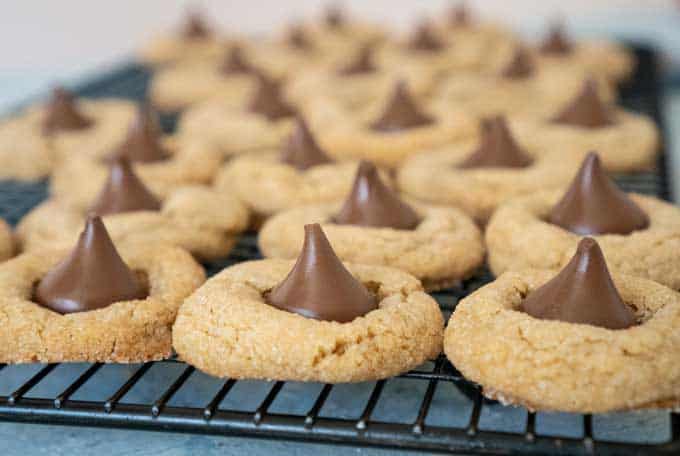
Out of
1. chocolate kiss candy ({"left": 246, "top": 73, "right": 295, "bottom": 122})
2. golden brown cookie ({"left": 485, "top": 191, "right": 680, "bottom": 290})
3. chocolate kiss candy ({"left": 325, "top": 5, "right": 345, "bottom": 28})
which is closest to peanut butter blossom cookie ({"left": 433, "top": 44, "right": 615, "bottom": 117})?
chocolate kiss candy ({"left": 246, "top": 73, "right": 295, "bottom": 122})

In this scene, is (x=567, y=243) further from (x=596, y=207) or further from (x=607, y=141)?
(x=607, y=141)

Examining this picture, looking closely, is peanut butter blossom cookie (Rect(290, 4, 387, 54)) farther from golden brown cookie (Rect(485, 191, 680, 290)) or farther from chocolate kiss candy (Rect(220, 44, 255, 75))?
golden brown cookie (Rect(485, 191, 680, 290))

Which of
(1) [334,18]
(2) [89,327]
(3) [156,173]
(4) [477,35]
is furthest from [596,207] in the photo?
(1) [334,18]

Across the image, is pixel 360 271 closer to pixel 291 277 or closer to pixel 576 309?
pixel 291 277

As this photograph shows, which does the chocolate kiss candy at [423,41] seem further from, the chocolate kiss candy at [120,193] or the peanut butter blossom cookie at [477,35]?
the chocolate kiss candy at [120,193]

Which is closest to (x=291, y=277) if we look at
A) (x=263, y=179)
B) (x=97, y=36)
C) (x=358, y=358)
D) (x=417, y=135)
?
(x=358, y=358)

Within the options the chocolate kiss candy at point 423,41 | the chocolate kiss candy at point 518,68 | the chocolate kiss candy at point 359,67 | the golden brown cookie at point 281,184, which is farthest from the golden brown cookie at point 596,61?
the golden brown cookie at point 281,184
